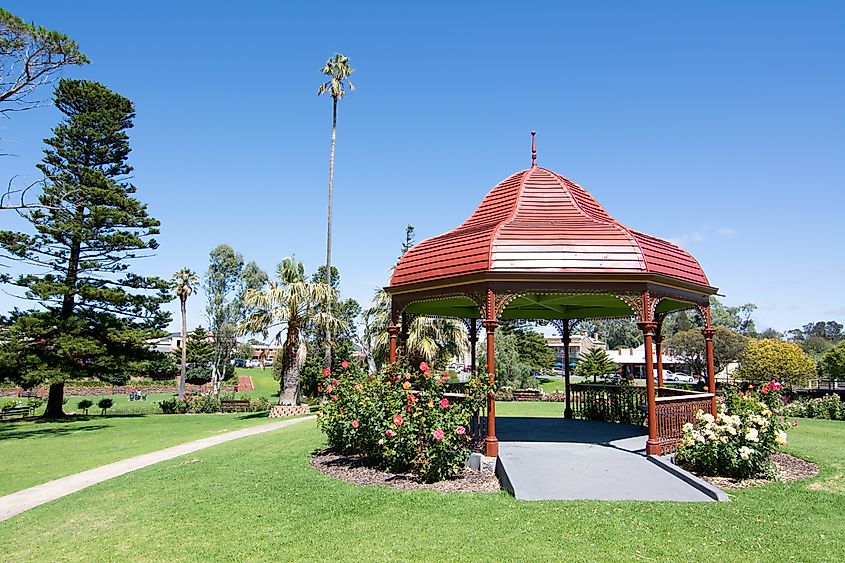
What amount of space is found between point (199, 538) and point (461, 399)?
5.02 m

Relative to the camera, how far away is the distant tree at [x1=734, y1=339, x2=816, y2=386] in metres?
31.7

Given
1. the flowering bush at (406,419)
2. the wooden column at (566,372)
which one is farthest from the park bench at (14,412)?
the wooden column at (566,372)

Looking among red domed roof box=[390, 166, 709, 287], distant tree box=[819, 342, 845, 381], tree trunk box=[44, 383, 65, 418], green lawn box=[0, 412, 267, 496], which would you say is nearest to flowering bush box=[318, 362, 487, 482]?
red domed roof box=[390, 166, 709, 287]

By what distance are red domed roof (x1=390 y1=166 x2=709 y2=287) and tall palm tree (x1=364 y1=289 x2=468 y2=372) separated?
32.0ft

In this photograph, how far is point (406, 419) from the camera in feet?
28.5

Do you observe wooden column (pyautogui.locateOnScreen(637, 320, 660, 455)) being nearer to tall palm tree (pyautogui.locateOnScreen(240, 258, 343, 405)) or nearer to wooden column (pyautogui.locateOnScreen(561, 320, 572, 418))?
wooden column (pyautogui.locateOnScreen(561, 320, 572, 418))

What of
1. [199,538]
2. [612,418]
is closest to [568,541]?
[199,538]

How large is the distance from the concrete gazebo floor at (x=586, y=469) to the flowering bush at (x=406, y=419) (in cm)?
98

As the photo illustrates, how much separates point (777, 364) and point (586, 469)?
2983 cm

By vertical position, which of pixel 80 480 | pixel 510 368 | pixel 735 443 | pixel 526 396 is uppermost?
pixel 510 368

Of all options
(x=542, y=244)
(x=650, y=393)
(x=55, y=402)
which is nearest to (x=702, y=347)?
(x=650, y=393)

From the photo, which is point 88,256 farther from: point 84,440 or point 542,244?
point 542,244

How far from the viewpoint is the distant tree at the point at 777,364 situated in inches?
1248

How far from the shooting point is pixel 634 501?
6.85 metres
